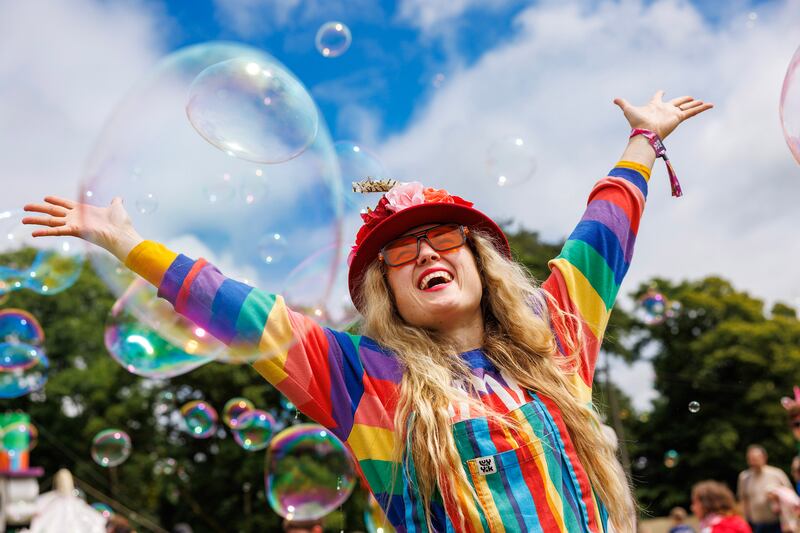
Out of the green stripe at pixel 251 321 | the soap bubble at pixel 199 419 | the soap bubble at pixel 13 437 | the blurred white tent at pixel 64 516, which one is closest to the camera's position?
the green stripe at pixel 251 321

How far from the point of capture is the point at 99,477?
2867 centimetres

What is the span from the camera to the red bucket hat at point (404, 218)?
8.33ft

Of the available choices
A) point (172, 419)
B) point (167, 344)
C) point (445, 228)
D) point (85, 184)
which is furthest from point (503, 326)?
point (172, 419)

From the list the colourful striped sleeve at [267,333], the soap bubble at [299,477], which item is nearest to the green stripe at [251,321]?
the colourful striped sleeve at [267,333]

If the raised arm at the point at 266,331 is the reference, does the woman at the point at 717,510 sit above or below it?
above

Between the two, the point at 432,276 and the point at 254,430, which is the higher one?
the point at 254,430

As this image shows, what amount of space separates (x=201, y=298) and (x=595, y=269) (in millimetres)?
1214

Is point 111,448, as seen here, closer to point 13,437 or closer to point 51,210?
point 13,437

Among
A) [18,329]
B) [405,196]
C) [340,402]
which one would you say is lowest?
[340,402]

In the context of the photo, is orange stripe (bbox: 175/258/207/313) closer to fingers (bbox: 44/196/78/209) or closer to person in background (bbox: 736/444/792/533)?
fingers (bbox: 44/196/78/209)

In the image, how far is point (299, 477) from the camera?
877 cm

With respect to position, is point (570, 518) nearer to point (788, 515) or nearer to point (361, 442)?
point (361, 442)

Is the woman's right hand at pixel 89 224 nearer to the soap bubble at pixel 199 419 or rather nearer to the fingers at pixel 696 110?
the fingers at pixel 696 110

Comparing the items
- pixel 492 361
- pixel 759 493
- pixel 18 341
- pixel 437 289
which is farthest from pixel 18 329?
pixel 492 361
